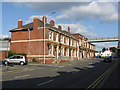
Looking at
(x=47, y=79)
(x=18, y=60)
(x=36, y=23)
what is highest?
(x=36, y=23)

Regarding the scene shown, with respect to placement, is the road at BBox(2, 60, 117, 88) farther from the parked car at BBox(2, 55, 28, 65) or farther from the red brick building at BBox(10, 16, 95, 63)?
the red brick building at BBox(10, 16, 95, 63)

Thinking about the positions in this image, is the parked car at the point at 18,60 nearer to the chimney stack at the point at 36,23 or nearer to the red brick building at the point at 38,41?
the red brick building at the point at 38,41

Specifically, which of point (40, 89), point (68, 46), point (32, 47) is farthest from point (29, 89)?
point (68, 46)

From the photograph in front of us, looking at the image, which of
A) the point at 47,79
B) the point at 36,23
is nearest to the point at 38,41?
the point at 36,23

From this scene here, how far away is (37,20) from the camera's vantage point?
45156 mm

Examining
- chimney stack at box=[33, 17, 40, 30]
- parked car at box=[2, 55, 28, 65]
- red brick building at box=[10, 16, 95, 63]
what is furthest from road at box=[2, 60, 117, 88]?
chimney stack at box=[33, 17, 40, 30]

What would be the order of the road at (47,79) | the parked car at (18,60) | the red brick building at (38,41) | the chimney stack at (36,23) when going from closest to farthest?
the road at (47,79) < the parked car at (18,60) < the red brick building at (38,41) < the chimney stack at (36,23)

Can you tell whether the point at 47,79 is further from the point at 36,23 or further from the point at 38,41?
the point at 36,23

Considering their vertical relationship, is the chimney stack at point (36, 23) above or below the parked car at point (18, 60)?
above

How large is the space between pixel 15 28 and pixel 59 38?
1222cm

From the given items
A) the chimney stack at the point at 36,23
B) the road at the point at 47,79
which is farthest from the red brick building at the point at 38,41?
the road at the point at 47,79

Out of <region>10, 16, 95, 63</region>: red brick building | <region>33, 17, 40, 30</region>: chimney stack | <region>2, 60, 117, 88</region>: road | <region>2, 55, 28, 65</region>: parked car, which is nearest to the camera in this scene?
<region>2, 60, 117, 88</region>: road

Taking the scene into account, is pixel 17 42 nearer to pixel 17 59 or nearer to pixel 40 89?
pixel 17 59

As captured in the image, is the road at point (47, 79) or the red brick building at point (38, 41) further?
the red brick building at point (38, 41)
